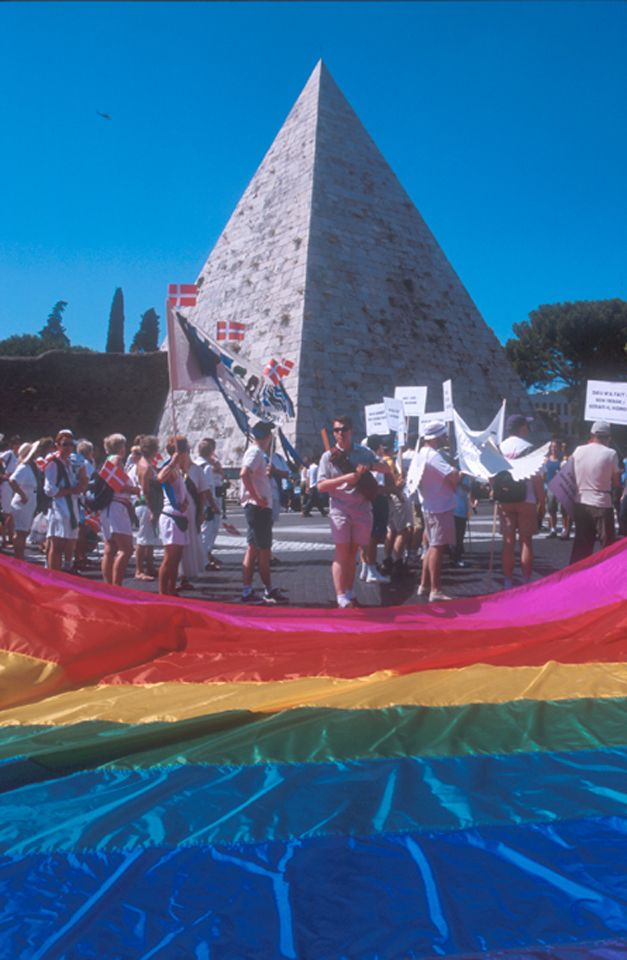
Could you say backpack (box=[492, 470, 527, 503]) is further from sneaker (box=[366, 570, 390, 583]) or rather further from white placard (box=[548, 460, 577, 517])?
sneaker (box=[366, 570, 390, 583])

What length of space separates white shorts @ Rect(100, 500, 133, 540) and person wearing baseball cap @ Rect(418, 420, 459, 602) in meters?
2.44

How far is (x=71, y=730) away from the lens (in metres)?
3.19

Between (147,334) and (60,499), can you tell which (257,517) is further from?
(147,334)

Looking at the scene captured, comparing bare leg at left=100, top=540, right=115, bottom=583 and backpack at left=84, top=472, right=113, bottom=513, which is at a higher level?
backpack at left=84, top=472, right=113, bottom=513

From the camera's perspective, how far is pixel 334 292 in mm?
25984

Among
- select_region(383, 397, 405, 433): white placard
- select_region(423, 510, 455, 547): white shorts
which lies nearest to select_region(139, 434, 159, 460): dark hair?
select_region(423, 510, 455, 547): white shorts

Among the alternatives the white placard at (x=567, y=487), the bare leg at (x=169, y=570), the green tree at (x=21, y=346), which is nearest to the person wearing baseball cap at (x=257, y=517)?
the bare leg at (x=169, y=570)

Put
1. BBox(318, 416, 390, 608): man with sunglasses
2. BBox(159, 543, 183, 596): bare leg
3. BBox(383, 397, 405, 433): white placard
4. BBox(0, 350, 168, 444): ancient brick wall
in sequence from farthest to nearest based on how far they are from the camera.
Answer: BBox(0, 350, 168, 444): ancient brick wall, BBox(383, 397, 405, 433): white placard, BBox(159, 543, 183, 596): bare leg, BBox(318, 416, 390, 608): man with sunglasses

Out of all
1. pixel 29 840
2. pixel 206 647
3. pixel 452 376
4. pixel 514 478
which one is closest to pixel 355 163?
pixel 452 376

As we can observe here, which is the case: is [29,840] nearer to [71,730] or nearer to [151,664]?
[71,730]

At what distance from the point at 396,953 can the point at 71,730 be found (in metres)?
1.76

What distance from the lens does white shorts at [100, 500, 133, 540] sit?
7027 mm

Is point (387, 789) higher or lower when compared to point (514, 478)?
lower

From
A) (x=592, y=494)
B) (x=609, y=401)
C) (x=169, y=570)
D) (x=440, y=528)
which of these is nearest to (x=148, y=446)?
(x=169, y=570)
